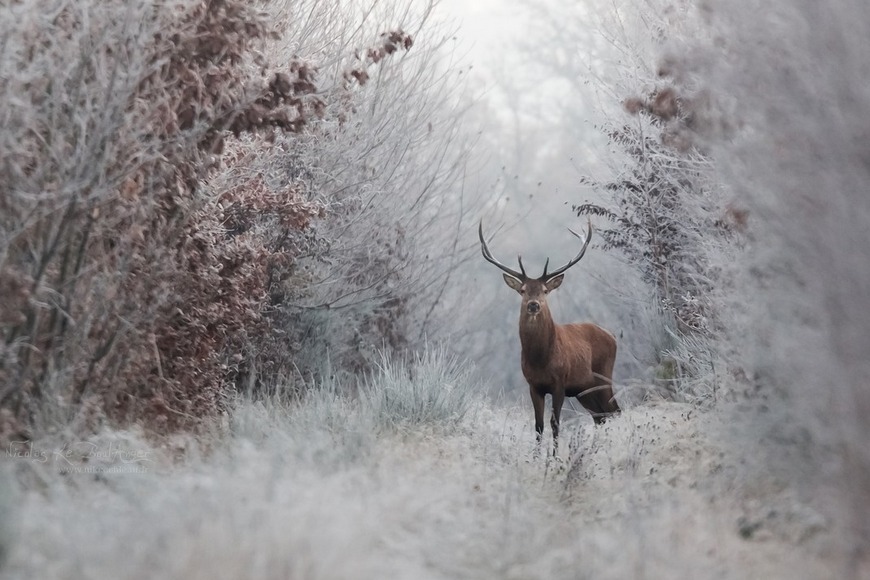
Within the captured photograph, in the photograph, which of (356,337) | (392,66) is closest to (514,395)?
(356,337)

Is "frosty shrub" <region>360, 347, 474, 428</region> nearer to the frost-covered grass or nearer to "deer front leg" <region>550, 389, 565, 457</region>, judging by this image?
"deer front leg" <region>550, 389, 565, 457</region>

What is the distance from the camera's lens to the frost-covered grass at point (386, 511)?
4258 mm

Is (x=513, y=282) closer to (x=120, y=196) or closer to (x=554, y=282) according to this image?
(x=554, y=282)

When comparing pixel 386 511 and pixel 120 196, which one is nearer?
pixel 386 511

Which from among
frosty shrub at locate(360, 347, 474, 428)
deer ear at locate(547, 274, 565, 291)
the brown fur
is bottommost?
frosty shrub at locate(360, 347, 474, 428)

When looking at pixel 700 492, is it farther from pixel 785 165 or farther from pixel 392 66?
pixel 392 66

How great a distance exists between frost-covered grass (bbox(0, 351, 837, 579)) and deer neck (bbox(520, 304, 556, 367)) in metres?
1.68

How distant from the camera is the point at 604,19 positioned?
49.0 ft

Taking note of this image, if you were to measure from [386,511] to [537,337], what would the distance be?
4673 millimetres

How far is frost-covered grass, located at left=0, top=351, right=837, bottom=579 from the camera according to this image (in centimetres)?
426

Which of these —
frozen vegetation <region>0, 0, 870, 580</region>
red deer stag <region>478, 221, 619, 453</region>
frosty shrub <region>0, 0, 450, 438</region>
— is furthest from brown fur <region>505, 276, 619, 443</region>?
frosty shrub <region>0, 0, 450, 438</region>

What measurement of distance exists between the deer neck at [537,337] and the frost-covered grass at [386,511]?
168 centimetres

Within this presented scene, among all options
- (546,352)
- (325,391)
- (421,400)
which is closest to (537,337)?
(546,352)

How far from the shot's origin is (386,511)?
5141 millimetres
